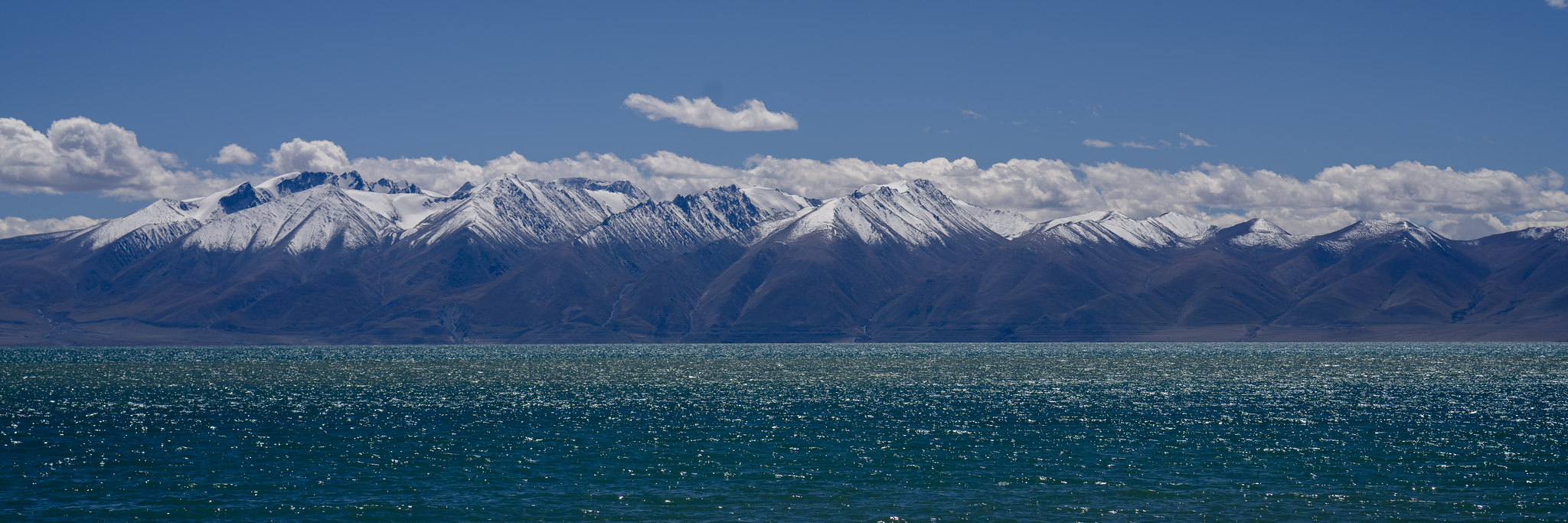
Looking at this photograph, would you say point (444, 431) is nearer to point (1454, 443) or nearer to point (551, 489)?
point (551, 489)

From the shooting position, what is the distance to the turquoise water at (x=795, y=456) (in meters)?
57.2

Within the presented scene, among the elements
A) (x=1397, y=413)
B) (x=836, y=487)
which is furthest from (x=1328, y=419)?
(x=836, y=487)

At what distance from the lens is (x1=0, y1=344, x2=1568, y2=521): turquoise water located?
57.2 m

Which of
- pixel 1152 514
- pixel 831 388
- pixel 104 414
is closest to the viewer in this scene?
pixel 1152 514

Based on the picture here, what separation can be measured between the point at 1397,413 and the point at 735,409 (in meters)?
55.1

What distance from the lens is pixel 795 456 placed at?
2963 inches

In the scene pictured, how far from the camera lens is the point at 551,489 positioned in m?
62.9

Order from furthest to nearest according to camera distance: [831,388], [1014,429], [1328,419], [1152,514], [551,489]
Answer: [831,388] < [1328,419] < [1014,429] < [551,489] < [1152,514]

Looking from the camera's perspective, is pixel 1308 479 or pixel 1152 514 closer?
pixel 1152 514

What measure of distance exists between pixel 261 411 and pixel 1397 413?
9630 centimetres

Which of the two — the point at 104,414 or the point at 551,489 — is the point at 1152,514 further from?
the point at 104,414

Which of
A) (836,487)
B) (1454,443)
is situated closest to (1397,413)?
(1454,443)

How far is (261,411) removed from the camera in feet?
359

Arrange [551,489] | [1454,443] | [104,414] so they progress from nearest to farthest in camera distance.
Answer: [551,489]
[1454,443]
[104,414]
